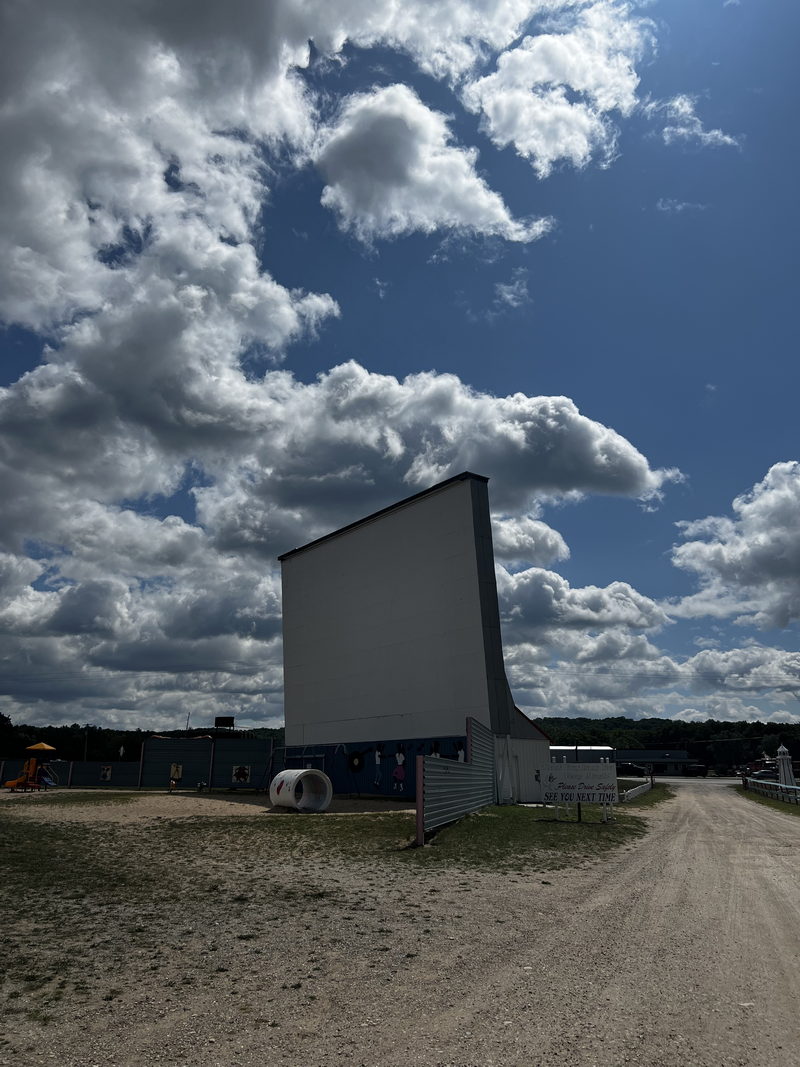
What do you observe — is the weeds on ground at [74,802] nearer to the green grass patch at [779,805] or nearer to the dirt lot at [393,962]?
the dirt lot at [393,962]

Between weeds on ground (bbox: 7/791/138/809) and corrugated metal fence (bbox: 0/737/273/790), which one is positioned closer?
weeds on ground (bbox: 7/791/138/809)

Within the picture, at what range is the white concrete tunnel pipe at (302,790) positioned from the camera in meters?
27.1

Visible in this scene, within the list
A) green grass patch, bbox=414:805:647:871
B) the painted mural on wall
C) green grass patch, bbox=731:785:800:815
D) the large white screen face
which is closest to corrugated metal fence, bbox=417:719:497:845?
green grass patch, bbox=414:805:647:871

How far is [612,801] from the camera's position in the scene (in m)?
22.7

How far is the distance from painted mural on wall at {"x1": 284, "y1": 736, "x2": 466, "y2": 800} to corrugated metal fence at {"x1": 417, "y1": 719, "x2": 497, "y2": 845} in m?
2.03

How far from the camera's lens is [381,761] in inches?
1411

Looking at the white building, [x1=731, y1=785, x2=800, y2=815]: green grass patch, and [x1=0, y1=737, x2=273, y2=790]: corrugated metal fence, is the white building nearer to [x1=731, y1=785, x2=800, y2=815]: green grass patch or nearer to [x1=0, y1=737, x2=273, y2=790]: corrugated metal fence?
[x1=0, y1=737, x2=273, y2=790]: corrugated metal fence

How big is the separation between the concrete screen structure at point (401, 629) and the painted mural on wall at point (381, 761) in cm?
51

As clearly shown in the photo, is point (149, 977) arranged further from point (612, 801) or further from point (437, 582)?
point (437, 582)

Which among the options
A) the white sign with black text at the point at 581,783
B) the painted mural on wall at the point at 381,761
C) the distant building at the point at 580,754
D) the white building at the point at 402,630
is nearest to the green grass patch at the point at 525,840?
the white sign with black text at the point at 581,783

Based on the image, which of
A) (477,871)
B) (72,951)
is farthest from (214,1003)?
(477,871)

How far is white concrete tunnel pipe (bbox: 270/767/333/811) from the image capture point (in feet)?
89.0

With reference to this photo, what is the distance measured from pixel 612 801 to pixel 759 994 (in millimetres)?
16626

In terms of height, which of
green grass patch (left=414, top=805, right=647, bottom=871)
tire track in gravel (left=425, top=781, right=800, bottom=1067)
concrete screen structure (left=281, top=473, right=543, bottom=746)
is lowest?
green grass patch (left=414, top=805, right=647, bottom=871)
